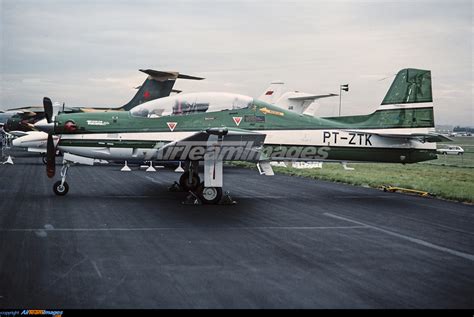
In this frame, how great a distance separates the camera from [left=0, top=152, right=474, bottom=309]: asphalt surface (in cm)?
529

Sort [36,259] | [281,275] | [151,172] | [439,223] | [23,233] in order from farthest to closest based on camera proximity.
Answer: [151,172] < [439,223] < [23,233] < [36,259] < [281,275]

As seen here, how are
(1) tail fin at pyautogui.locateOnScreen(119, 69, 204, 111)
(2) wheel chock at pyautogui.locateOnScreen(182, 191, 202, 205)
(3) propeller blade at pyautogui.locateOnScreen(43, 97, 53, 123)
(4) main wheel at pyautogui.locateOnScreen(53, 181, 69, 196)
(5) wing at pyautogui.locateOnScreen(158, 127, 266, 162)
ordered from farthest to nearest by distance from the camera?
1. (1) tail fin at pyautogui.locateOnScreen(119, 69, 204, 111)
2. (4) main wheel at pyautogui.locateOnScreen(53, 181, 69, 196)
3. (3) propeller blade at pyautogui.locateOnScreen(43, 97, 53, 123)
4. (2) wheel chock at pyautogui.locateOnScreen(182, 191, 202, 205)
5. (5) wing at pyautogui.locateOnScreen(158, 127, 266, 162)

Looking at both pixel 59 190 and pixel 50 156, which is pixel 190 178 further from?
pixel 50 156

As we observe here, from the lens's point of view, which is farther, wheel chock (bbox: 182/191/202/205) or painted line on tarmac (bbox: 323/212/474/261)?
wheel chock (bbox: 182/191/202/205)

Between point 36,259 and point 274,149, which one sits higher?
point 274,149

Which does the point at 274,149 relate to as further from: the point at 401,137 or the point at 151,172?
the point at 151,172

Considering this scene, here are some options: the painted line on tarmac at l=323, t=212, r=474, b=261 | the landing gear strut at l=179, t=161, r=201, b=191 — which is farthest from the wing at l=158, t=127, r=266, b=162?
the painted line on tarmac at l=323, t=212, r=474, b=261

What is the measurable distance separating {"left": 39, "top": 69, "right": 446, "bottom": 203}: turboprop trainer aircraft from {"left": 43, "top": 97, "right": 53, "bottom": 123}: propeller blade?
0.03 metres

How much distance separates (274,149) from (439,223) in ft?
15.8

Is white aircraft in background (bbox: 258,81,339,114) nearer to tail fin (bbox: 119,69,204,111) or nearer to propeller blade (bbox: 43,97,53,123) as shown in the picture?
tail fin (bbox: 119,69,204,111)

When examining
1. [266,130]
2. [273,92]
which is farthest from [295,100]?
[266,130]

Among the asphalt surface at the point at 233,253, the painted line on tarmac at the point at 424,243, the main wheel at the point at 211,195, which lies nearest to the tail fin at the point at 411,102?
the asphalt surface at the point at 233,253

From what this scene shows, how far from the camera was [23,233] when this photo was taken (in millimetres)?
8484

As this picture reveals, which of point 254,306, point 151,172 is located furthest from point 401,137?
point 151,172
